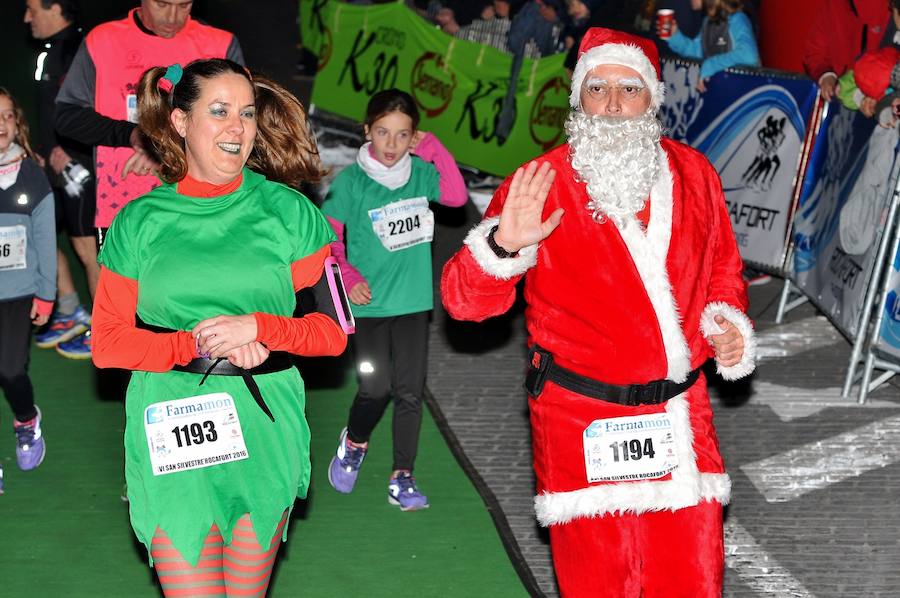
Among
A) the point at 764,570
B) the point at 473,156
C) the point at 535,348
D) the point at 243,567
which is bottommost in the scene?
the point at 473,156

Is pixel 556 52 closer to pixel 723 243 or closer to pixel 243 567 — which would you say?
pixel 723 243

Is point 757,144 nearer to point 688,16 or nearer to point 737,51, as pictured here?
point 737,51

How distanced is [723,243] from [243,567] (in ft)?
5.93

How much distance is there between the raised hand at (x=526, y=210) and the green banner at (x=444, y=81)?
843cm

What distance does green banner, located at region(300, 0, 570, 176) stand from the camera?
12453mm

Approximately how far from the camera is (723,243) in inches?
166

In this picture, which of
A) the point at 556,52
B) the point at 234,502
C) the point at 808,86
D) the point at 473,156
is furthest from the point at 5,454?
the point at 556,52

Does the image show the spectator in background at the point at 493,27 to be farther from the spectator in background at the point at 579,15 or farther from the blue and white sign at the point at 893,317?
the blue and white sign at the point at 893,317

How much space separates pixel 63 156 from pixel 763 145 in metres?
4.80

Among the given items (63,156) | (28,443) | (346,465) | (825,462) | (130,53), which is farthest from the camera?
(63,156)

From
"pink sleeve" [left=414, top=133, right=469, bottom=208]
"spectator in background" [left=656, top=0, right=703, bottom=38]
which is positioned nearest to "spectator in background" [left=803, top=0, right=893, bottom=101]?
"spectator in background" [left=656, top=0, right=703, bottom=38]

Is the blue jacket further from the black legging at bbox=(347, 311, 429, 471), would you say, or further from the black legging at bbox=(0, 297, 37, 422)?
the black legging at bbox=(0, 297, 37, 422)

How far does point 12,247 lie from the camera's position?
20.8 feet

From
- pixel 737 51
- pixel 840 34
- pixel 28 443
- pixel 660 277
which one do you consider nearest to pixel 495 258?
pixel 660 277
